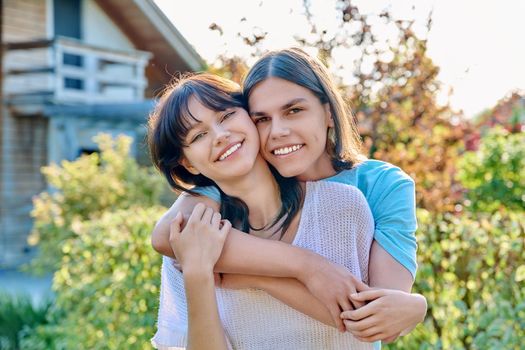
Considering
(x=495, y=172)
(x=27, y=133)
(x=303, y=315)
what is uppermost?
(x=303, y=315)

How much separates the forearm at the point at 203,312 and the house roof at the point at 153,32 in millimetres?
12974

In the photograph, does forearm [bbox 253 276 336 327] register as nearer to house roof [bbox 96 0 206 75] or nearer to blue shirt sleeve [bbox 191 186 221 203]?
blue shirt sleeve [bbox 191 186 221 203]

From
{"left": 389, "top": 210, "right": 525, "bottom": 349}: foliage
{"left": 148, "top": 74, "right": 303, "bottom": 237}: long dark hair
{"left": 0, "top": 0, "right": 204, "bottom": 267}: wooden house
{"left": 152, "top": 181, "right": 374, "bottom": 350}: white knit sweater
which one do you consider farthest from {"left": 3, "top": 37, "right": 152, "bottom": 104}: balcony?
{"left": 152, "top": 181, "right": 374, "bottom": 350}: white knit sweater

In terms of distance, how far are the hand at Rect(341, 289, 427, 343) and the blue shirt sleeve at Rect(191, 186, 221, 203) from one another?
0.47m

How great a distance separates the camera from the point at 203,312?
1.84m

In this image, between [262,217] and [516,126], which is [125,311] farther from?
[516,126]

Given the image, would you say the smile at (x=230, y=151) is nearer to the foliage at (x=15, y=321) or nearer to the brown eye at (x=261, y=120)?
the brown eye at (x=261, y=120)

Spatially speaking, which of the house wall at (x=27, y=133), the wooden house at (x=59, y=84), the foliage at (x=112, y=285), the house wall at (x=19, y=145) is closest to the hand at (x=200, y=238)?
the foliage at (x=112, y=285)

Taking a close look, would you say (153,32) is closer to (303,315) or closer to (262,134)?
(262,134)

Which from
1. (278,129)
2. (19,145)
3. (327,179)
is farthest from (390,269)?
(19,145)

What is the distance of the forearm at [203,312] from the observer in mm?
1835

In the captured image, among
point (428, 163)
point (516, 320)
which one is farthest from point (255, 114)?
point (428, 163)

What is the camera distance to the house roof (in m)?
15.0

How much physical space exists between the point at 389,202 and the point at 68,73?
12550 mm
